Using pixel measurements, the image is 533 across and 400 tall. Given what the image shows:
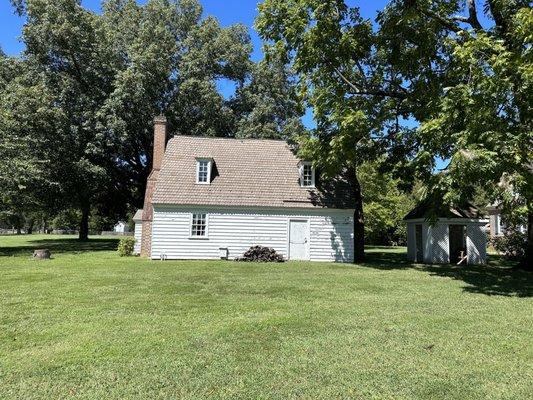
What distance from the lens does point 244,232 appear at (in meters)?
21.0

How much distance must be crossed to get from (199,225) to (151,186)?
4.29 meters

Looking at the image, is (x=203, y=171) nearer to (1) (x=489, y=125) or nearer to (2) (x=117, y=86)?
(2) (x=117, y=86)

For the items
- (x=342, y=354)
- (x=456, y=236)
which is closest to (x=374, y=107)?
(x=456, y=236)

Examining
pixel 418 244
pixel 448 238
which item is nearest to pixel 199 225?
pixel 418 244

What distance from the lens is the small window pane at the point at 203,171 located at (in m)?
21.7

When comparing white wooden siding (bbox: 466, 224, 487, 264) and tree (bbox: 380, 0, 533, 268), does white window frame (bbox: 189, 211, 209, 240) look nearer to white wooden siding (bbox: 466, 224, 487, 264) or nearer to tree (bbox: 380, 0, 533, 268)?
tree (bbox: 380, 0, 533, 268)

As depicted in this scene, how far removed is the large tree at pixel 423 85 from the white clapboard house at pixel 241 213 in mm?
1805

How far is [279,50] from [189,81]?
602 inches

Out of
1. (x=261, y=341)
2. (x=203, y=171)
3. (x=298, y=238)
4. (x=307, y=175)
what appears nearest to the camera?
(x=261, y=341)

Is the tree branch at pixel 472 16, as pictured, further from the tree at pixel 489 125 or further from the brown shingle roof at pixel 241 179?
the brown shingle roof at pixel 241 179

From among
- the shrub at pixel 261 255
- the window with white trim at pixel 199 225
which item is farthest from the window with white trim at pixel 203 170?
the shrub at pixel 261 255

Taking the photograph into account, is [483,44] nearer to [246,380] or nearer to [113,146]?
[246,380]

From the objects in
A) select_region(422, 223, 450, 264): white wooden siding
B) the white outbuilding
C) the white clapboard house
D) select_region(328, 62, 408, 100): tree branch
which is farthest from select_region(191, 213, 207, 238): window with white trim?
select_region(422, 223, 450, 264): white wooden siding

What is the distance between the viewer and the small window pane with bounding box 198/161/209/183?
21.7 meters
